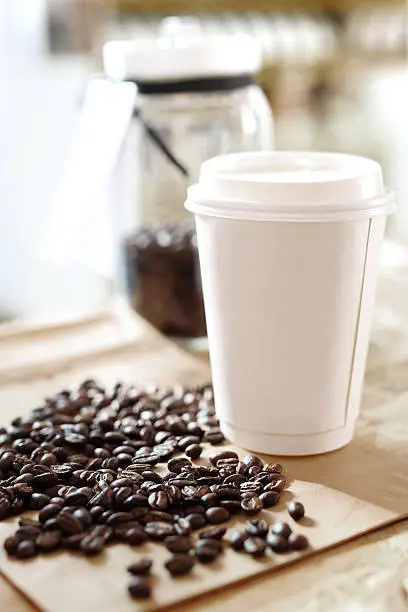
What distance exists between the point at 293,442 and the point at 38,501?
296 mm

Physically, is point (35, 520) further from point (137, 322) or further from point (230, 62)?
point (230, 62)

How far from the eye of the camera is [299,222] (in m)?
0.90

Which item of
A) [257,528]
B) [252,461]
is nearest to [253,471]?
[252,461]

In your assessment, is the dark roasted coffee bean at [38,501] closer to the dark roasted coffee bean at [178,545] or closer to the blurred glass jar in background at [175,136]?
the dark roasted coffee bean at [178,545]

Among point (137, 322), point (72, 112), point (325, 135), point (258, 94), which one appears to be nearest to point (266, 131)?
point (258, 94)

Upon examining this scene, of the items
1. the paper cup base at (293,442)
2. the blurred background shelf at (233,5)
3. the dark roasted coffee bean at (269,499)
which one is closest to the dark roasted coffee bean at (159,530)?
the dark roasted coffee bean at (269,499)

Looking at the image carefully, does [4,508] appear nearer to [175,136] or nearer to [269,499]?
[269,499]

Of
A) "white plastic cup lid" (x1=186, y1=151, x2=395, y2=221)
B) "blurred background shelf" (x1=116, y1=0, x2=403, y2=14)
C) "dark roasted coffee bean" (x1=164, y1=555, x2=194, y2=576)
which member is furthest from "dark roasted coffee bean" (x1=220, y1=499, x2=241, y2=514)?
"blurred background shelf" (x1=116, y1=0, x2=403, y2=14)

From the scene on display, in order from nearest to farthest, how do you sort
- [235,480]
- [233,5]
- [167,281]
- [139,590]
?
1. [139,590]
2. [235,480]
3. [167,281]
4. [233,5]

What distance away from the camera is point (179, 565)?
0.72 metres

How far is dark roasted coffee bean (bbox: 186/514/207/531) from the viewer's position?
2.64 feet

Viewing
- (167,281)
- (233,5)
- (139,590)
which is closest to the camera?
(139,590)

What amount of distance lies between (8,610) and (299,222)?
46 centimetres

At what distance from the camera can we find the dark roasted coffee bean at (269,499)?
0.85m
